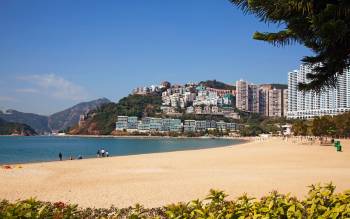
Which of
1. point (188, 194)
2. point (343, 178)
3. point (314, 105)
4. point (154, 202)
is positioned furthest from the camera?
point (314, 105)

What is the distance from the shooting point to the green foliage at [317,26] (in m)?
4.72

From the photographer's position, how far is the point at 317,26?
4.71m

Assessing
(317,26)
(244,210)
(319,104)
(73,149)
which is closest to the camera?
(244,210)

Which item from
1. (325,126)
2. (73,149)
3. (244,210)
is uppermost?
(325,126)

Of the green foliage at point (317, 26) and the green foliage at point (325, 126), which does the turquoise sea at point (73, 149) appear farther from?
the green foliage at point (317, 26)

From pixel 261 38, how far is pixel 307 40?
0.65m

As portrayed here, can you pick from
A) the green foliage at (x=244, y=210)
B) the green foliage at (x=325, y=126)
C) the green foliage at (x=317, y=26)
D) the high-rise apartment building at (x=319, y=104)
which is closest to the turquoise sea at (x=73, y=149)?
the green foliage at (x=325, y=126)

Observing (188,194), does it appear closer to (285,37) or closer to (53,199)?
(53,199)

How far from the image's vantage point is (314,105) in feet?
581

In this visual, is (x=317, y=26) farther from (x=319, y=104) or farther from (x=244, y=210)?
(x=319, y=104)

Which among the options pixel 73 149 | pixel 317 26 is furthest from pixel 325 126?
pixel 317 26

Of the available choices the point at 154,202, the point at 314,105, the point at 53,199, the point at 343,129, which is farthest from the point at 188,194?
the point at 314,105

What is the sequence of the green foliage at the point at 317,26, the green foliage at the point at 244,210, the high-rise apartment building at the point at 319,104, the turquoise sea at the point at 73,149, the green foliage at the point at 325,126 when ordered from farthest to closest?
1. the high-rise apartment building at the point at 319,104
2. the green foliage at the point at 325,126
3. the turquoise sea at the point at 73,149
4. the green foliage at the point at 317,26
5. the green foliage at the point at 244,210

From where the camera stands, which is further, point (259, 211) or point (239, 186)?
point (239, 186)
